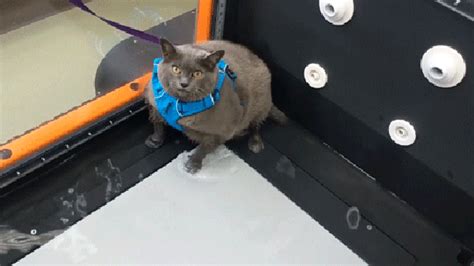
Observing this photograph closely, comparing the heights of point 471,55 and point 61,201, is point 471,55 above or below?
above

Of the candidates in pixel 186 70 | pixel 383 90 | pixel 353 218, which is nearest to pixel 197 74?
pixel 186 70

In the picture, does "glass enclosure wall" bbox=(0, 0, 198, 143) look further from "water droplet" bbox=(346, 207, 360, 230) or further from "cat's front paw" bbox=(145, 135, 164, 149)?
"water droplet" bbox=(346, 207, 360, 230)

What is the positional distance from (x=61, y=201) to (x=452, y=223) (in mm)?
1166

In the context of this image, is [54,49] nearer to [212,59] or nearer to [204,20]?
[204,20]

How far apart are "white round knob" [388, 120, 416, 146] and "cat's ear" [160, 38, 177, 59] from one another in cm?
66

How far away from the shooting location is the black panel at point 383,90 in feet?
4.85

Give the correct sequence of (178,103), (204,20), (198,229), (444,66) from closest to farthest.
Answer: (444,66), (178,103), (198,229), (204,20)

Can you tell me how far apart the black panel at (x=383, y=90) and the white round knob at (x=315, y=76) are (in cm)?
2

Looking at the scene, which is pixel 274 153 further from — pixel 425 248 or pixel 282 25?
pixel 425 248

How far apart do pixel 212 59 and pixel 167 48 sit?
0.12 meters

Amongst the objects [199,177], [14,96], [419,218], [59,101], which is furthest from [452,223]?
[14,96]

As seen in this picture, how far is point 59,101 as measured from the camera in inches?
78.7

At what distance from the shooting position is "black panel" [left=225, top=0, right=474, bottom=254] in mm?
1478

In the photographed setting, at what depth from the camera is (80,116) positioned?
1.79 metres
